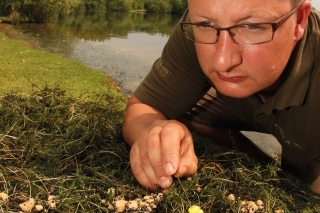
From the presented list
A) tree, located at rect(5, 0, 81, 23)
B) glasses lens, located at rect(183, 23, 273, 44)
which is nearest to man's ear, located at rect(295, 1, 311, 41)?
glasses lens, located at rect(183, 23, 273, 44)

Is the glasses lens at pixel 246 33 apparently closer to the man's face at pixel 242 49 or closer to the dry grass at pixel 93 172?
the man's face at pixel 242 49

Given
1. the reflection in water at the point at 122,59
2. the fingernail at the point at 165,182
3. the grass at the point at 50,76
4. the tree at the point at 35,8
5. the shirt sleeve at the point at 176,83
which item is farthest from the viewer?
the tree at the point at 35,8

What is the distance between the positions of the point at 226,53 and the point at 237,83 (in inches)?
6.5

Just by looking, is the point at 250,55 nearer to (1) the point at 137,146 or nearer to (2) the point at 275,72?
(2) the point at 275,72

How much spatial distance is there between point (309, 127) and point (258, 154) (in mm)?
722

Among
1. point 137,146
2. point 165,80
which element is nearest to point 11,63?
point 165,80

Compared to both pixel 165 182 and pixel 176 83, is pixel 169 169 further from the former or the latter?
pixel 176 83

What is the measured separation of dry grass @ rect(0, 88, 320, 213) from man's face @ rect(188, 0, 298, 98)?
36cm

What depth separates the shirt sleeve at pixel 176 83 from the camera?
208 cm

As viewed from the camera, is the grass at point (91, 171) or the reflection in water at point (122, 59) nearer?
the grass at point (91, 171)

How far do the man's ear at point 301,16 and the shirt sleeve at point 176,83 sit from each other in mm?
608

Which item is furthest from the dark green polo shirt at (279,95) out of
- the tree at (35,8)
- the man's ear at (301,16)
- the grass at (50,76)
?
the tree at (35,8)

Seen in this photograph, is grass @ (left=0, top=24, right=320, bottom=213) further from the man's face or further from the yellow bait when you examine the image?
the man's face

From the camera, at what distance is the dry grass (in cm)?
125
